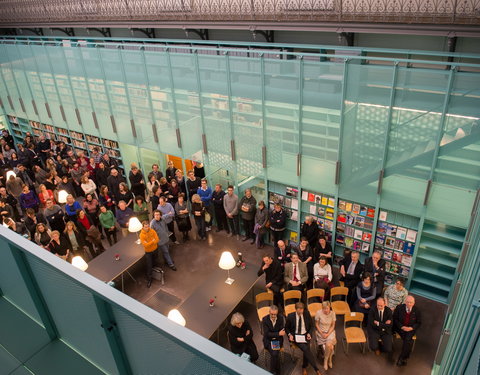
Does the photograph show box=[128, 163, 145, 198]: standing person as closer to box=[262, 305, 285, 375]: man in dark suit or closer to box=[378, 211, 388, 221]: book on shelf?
box=[262, 305, 285, 375]: man in dark suit

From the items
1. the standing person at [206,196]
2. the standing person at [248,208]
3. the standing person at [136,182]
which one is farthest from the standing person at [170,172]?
the standing person at [248,208]

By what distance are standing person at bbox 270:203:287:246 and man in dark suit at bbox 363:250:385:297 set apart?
2.21m

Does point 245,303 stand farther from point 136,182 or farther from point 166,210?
point 136,182

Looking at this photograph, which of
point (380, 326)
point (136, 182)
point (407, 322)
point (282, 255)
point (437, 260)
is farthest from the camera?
point (136, 182)

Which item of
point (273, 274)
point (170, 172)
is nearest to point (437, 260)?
point (273, 274)

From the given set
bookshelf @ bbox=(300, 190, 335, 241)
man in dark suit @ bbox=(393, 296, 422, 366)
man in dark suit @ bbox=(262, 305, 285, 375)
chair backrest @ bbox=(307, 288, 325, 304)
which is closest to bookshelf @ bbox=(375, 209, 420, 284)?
bookshelf @ bbox=(300, 190, 335, 241)

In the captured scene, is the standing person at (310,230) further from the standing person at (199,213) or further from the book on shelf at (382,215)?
the standing person at (199,213)

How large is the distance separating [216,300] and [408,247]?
406 cm

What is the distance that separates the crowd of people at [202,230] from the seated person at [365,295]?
0.02 meters

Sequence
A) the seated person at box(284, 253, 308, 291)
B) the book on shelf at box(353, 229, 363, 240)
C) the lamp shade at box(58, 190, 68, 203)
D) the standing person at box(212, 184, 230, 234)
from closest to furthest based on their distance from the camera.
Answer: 1. the seated person at box(284, 253, 308, 291)
2. the book on shelf at box(353, 229, 363, 240)
3. the standing person at box(212, 184, 230, 234)
4. the lamp shade at box(58, 190, 68, 203)

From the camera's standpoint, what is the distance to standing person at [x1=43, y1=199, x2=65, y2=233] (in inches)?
383

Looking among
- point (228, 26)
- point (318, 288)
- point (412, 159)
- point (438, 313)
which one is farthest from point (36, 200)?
point (438, 313)

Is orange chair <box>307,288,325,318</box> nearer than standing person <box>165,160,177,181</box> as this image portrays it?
Yes

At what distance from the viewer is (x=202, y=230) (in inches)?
411
